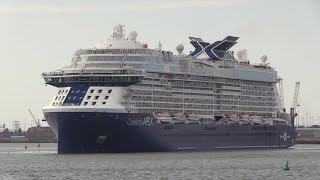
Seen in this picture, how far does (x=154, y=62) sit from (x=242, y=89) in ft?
78.0

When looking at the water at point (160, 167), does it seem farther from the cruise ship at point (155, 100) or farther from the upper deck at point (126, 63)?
the upper deck at point (126, 63)

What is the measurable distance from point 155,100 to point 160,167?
97.5 ft

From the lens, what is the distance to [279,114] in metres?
154

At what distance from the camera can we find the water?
86312 millimetres

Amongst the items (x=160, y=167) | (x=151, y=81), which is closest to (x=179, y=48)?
(x=151, y=81)

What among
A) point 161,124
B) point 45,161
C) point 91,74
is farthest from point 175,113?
point 45,161

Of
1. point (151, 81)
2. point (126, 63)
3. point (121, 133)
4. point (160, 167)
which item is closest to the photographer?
point (160, 167)

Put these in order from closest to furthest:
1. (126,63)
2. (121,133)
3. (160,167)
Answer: (160,167), (121,133), (126,63)

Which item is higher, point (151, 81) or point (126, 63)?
point (126, 63)

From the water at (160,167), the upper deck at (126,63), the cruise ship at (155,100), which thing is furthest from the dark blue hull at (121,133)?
the upper deck at (126,63)

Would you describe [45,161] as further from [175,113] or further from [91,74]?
[175,113]

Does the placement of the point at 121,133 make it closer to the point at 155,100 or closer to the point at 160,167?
the point at 155,100

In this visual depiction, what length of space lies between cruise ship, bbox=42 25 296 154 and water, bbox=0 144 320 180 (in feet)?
11.1

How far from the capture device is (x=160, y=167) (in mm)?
96312
